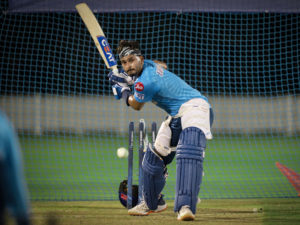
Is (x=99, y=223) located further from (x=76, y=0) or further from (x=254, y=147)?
(x=254, y=147)

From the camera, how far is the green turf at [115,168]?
5953mm

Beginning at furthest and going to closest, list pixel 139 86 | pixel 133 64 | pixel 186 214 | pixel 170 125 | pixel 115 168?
pixel 115 168
pixel 170 125
pixel 133 64
pixel 139 86
pixel 186 214

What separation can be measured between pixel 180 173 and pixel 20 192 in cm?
227

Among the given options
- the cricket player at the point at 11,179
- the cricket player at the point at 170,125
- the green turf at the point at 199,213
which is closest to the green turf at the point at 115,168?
the green turf at the point at 199,213

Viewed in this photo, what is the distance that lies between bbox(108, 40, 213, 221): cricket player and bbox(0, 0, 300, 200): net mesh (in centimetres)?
153

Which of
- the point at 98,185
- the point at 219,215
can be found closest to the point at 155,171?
the point at 219,215

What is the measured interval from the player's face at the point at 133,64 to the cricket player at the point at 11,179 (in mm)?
2576

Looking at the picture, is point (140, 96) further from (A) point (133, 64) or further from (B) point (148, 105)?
(B) point (148, 105)

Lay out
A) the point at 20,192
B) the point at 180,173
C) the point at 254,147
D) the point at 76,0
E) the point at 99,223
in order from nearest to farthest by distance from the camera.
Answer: the point at 20,192
the point at 180,173
the point at 99,223
the point at 76,0
the point at 254,147

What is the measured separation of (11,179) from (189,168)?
90.9 inches

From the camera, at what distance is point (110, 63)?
179 inches

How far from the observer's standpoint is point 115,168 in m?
8.30

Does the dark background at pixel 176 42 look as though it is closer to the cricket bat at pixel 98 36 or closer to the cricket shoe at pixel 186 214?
the cricket bat at pixel 98 36

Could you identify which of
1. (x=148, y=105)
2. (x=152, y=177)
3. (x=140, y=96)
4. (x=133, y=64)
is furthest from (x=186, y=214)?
(x=148, y=105)
